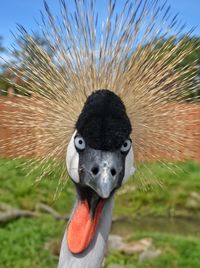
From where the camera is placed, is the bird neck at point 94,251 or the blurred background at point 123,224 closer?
the bird neck at point 94,251

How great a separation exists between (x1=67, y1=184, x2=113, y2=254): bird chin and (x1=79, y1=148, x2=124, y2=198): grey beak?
0.06 m

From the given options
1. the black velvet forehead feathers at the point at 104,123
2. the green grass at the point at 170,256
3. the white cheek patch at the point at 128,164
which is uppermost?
the black velvet forehead feathers at the point at 104,123

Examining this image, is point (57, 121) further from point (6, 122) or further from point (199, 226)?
point (199, 226)

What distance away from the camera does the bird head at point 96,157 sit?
1.19m

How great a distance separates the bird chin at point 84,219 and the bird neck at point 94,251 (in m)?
0.01

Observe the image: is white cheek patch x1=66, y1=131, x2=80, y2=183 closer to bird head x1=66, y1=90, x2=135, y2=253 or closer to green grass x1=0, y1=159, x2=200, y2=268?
bird head x1=66, y1=90, x2=135, y2=253

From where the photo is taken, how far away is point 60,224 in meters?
4.18

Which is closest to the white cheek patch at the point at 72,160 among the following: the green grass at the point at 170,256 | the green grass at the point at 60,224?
the green grass at the point at 60,224

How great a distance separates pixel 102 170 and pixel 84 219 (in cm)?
15

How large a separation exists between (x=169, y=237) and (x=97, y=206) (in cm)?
273

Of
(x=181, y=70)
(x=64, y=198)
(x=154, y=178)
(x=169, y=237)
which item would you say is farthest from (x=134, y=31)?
(x=64, y=198)

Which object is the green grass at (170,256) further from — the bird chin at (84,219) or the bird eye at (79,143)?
the bird eye at (79,143)

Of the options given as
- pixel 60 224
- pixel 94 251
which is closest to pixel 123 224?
pixel 60 224

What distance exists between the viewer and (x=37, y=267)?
330 cm
